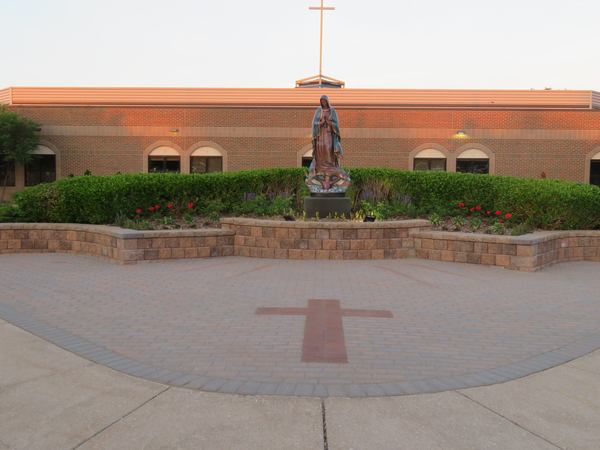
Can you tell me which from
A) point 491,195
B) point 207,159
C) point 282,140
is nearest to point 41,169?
point 207,159

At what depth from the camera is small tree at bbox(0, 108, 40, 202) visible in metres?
24.8

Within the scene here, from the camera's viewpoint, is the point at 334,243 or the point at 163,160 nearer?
the point at 334,243

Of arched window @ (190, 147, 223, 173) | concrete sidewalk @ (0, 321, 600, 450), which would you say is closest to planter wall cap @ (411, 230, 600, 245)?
concrete sidewalk @ (0, 321, 600, 450)

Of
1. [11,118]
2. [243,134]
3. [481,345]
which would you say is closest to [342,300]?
[481,345]

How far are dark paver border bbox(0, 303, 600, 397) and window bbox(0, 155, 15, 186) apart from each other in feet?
81.7

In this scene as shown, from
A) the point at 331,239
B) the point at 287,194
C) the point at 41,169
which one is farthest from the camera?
the point at 41,169

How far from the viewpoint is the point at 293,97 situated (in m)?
33.8

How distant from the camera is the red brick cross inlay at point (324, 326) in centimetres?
497

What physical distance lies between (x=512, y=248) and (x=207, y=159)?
19.3 m

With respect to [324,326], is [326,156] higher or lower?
higher

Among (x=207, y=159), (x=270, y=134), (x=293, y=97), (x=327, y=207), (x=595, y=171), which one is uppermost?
(x=293, y=97)

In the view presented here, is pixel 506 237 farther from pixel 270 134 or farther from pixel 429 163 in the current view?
pixel 270 134

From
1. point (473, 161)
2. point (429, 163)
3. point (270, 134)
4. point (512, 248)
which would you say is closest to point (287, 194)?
point (512, 248)

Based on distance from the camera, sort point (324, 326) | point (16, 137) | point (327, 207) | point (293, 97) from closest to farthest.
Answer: point (324, 326) → point (327, 207) → point (16, 137) → point (293, 97)
